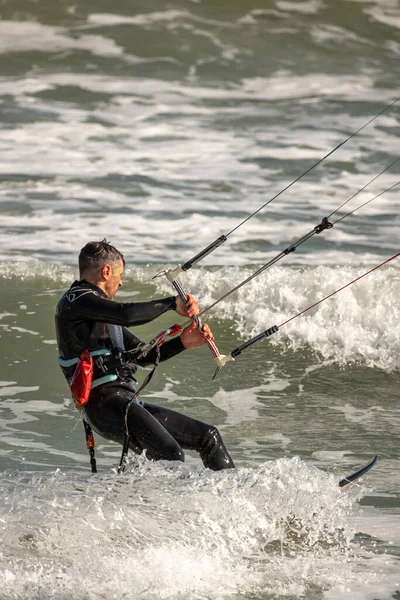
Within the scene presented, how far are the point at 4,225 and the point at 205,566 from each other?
402 inches


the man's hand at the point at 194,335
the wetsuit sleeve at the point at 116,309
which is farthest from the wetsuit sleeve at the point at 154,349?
the wetsuit sleeve at the point at 116,309

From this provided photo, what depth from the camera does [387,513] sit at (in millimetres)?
5855

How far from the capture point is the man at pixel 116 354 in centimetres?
530

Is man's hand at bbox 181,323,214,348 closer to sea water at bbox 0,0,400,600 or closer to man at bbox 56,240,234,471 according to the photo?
man at bbox 56,240,234,471

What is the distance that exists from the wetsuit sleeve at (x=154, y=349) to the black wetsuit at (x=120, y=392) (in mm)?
45

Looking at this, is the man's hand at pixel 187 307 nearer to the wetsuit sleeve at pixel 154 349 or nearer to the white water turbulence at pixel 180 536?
the wetsuit sleeve at pixel 154 349

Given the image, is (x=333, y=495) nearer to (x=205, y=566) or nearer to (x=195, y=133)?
(x=205, y=566)

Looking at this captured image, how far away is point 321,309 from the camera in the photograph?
1104 centimetres

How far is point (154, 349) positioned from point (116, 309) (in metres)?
0.56

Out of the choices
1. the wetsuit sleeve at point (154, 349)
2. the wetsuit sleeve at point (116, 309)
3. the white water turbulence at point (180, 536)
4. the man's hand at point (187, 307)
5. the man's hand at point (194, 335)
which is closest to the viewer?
the white water turbulence at point (180, 536)

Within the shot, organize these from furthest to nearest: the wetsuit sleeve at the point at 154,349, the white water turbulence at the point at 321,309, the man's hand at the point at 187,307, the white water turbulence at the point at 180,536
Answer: the white water turbulence at the point at 321,309 < the wetsuit sleeve at the point at 154,349 < the man's hand at the point at 187,307 < the white water turbulence at the point at 180,536

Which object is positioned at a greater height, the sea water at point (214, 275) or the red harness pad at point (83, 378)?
the red harness pad at point (83, 378)

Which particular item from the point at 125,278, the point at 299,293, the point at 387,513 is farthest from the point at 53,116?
the point at 387,513

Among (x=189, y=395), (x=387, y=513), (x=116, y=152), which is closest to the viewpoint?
(x=387, y=513)
